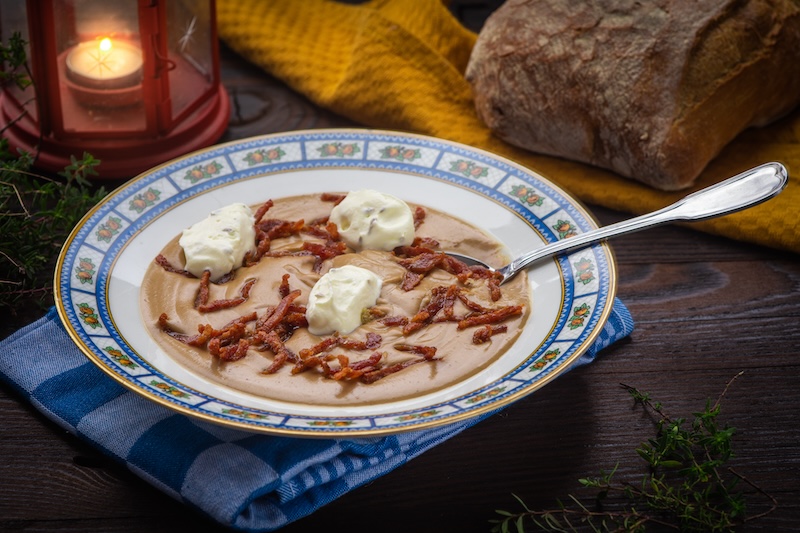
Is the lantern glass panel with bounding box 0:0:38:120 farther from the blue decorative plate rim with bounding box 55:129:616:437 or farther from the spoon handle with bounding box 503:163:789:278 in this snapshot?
the spoon handle with bounding box 503:163:789:278

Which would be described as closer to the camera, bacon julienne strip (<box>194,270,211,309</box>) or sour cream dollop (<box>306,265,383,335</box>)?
sour cream dollop (<box>306,265,383,335</box>)

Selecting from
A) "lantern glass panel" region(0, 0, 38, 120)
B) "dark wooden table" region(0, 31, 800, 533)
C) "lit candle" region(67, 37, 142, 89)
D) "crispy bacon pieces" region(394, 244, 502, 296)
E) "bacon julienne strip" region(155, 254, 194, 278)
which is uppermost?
"lantern glass panel" region(0, 0, 38, 120)

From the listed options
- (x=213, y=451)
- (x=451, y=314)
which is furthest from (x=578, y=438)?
(x=213, y=451)

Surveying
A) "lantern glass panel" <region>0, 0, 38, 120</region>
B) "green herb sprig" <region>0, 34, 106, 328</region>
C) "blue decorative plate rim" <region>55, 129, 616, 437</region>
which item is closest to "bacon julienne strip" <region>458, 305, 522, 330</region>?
"blue decorative plate rim" <region>55, 129, 616, 437</region>

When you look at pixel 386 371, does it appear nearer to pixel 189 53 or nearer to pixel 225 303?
pixel 225 303

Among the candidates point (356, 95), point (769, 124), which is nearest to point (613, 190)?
point (769, 124)

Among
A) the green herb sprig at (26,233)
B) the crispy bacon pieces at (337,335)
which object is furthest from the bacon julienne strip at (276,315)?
the green herb sprig at (26,233)

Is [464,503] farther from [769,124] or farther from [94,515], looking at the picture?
[769,124]
